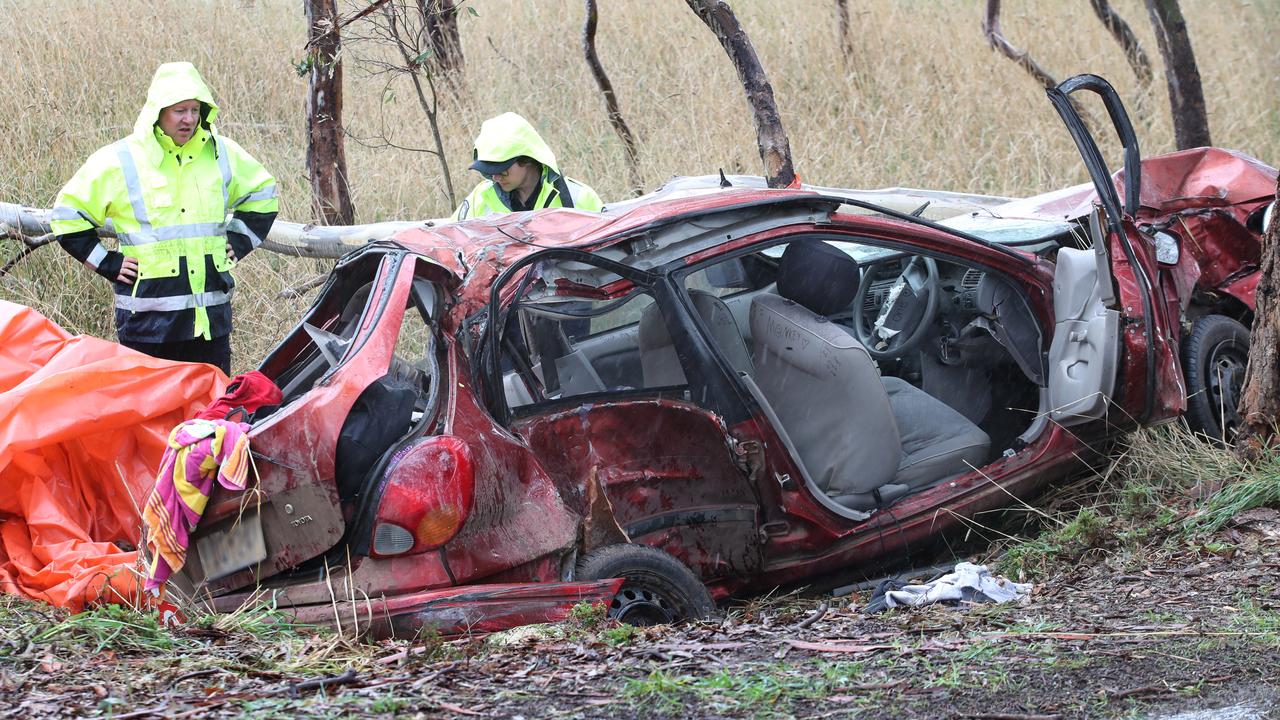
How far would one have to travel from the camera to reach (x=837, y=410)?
14.5ft

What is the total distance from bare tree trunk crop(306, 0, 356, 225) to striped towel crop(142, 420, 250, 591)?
4948 millimetres

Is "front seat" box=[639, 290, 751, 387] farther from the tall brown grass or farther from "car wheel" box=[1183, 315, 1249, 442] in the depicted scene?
the tall brown grass

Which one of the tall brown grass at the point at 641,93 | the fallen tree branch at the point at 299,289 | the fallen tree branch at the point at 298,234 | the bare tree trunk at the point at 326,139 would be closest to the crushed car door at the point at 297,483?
the fallen tree branch at the point at 298,234

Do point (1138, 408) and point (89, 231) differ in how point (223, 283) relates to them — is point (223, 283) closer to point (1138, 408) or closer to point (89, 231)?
point (89, 231)

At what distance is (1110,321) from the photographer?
480cm

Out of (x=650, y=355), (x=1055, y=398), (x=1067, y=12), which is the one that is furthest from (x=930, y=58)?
(x=650, y=355)

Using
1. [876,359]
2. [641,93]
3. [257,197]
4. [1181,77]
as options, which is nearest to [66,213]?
[257,197]

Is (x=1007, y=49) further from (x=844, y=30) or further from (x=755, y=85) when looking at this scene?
(x=755, y=85)

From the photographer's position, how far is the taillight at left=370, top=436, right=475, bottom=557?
3.40m

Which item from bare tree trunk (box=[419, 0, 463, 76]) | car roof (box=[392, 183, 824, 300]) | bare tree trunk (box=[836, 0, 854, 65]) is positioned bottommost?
car roof (box=[392, 183, 824, 300])

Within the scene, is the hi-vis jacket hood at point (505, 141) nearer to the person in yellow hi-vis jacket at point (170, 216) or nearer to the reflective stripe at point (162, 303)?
the person in yellow hi-vis jacket at point (170, 216)

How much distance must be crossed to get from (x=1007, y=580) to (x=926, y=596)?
0.36 meters

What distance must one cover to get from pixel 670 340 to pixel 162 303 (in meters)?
2.80

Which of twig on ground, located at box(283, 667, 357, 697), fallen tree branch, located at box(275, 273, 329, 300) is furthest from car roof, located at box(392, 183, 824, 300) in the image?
fallen tree branch, located at box(275, 273, 329, 300)
